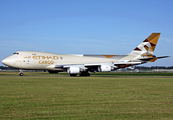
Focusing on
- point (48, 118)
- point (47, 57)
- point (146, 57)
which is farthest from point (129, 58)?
point (48, 118)

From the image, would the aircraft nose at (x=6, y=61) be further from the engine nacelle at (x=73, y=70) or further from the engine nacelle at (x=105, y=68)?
the engine nacelle at (x=105, y=68)

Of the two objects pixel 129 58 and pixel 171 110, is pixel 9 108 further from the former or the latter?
pixel 129 58

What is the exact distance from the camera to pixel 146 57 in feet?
157

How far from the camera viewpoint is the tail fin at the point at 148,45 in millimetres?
48031

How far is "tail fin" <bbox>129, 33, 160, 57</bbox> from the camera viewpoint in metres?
48.0

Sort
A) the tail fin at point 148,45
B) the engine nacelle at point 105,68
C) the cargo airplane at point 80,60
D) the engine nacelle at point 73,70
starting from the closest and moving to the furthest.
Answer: the engine nacelle at point 73,70 → the cargo airplane at point 80,60 → the engine nacelle at point 105,68 → the tail fin at point 148,45

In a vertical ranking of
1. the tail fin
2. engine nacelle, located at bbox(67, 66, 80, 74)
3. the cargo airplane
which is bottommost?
engine nacelle, located at bbox(67, 66, 80, 74)

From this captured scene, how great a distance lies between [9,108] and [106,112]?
4.15 m

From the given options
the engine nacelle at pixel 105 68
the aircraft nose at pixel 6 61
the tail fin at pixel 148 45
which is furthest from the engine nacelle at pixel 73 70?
the tail fin at pixel 148 45

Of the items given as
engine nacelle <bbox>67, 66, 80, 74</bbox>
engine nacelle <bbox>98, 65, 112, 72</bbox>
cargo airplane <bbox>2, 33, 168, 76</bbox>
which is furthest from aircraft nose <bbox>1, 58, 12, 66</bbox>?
engine nacelle <bbox>98, 65, 112, 72</bbox>

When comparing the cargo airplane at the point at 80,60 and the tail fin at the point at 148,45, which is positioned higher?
the tail fin at the point at 148,45

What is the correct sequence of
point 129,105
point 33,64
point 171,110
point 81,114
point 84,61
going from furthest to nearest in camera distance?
point 84,61 < point 33,64 < point 129,105 < point 171,110 < point 81,114

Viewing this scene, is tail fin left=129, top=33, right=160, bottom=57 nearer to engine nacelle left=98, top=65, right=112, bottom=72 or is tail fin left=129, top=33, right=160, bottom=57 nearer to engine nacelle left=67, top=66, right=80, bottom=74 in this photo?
engine nacelle left=98, top=65, right=112, bottom=72

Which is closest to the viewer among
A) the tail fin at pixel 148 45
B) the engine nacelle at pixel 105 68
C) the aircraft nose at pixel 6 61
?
the aircraft nose at pixel 6 61
